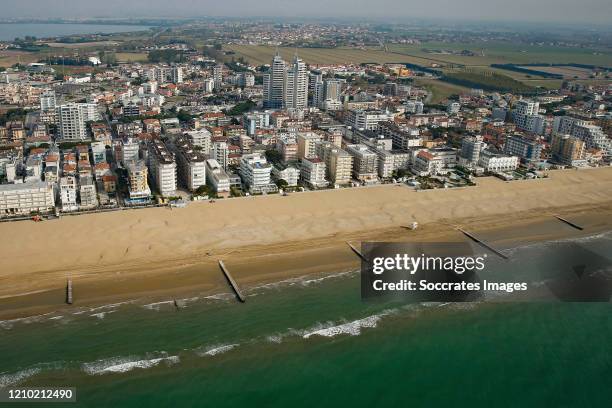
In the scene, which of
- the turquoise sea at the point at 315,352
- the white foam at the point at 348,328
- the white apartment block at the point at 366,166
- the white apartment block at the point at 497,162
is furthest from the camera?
the white apartment block at the point at 497,162

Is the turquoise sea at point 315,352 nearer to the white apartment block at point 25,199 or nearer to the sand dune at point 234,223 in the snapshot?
the sand dune at point 234,223

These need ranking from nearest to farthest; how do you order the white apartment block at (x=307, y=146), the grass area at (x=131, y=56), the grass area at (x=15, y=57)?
1. the white apartment block at (x=307, y=146)
2. the grass area at (x=15, y=57)
3. the grass area at (x=131, y=56)

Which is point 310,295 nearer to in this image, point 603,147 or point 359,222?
point 359,222

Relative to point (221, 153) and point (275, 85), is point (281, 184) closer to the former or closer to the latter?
point (221, 153)

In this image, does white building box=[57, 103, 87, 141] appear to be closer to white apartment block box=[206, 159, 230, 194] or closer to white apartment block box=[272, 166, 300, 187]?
white apartment block box=[206, 159, 230, 194]

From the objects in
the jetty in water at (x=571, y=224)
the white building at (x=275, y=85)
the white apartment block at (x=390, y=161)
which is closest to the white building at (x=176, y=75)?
the white building at (x=275, y=85)

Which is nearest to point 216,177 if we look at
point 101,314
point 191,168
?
point 191,168
